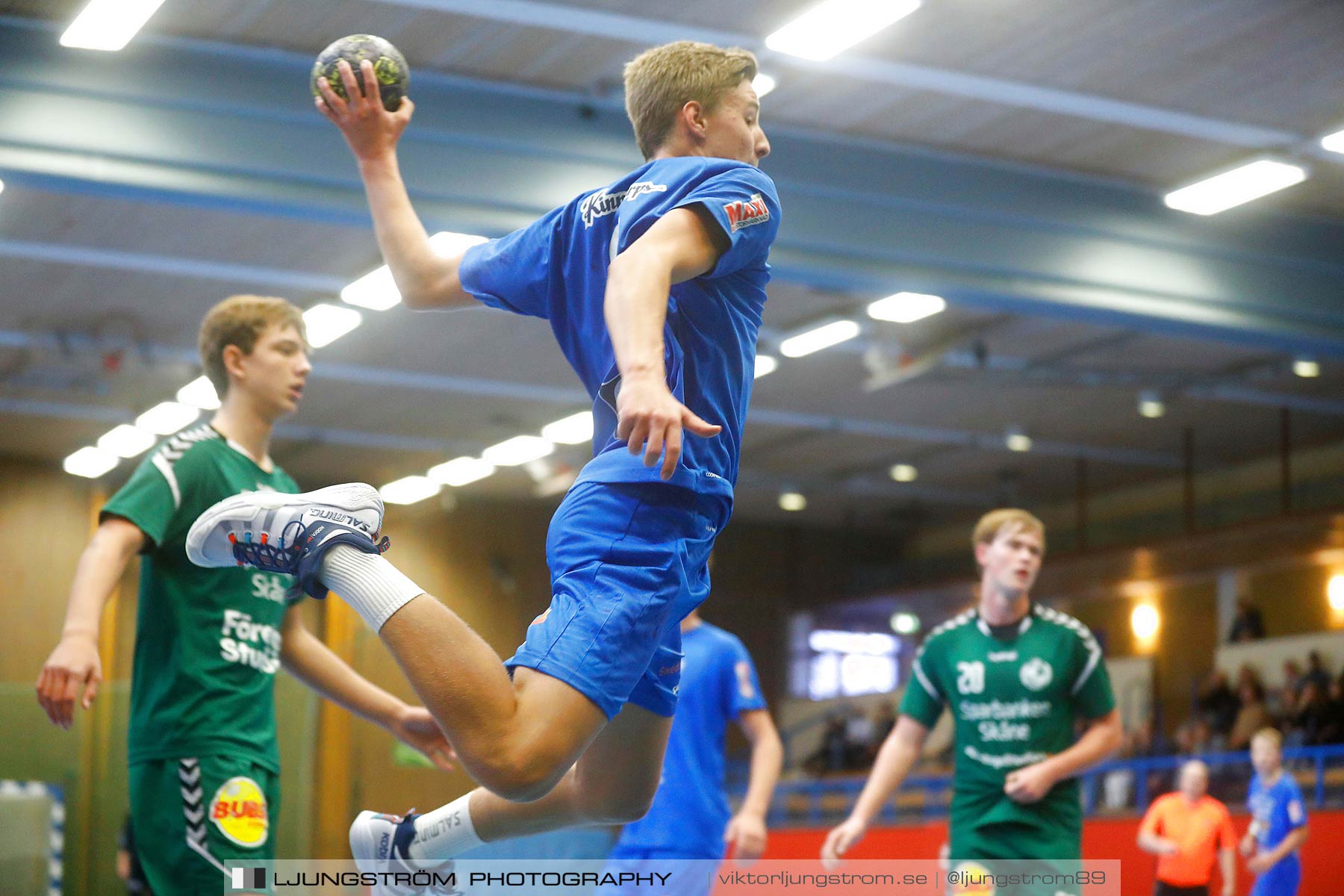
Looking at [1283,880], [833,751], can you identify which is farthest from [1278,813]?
[833,751]

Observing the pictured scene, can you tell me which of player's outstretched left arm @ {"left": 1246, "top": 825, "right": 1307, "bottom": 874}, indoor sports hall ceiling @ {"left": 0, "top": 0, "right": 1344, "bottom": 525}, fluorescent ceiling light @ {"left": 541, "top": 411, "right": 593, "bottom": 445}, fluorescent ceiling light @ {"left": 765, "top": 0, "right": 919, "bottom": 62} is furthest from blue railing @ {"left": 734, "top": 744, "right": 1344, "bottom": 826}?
fluorescent ceiling light @ {"left": 765, "top": 0, "right": 919, "bottom": 62}

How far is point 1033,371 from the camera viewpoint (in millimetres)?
17484

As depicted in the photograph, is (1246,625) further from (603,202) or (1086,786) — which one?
(603,202)

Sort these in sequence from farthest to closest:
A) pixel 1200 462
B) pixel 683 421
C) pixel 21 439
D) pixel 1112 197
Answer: pixel 1200 462
pixel 21 439
pixel 1112 197
pixel 683 421

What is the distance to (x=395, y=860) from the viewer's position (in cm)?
353

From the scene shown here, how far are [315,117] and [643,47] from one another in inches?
84.7

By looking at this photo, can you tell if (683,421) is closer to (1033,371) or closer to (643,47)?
(643,47)

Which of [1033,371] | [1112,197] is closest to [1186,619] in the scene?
[1033,371]

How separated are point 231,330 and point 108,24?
5176 mm

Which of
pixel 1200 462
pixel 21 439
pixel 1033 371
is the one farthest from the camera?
pixel 1200 462

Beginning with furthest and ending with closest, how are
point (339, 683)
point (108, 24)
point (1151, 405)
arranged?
point (1151, 405) < point (108, 24) < point (339, 683)

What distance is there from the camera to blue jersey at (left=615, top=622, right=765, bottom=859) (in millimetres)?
5855

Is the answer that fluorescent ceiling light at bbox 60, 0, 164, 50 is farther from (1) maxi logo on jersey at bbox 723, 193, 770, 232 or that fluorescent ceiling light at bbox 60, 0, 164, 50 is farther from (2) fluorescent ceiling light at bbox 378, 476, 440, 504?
(2) fluorescent ceiling light at bbox 378, 476, 440, 504

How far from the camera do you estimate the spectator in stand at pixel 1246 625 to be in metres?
22.1
